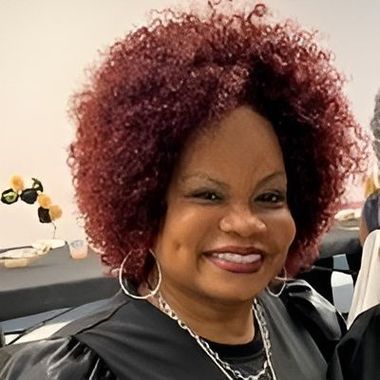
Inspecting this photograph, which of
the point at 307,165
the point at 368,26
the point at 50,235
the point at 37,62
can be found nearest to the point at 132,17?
the point at 37,62

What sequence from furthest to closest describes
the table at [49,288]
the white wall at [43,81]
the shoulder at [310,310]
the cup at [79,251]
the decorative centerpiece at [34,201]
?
1. the white wall at [43,81]
2. the decorative centerpiece at [34,201]
3. the cup at [79,251]
4. the table at [49,288]
5. the shoulder at [310,310]

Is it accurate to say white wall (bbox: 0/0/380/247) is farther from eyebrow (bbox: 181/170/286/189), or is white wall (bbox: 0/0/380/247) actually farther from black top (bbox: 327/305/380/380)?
eyebrow (bbox: 181/170/286/189)

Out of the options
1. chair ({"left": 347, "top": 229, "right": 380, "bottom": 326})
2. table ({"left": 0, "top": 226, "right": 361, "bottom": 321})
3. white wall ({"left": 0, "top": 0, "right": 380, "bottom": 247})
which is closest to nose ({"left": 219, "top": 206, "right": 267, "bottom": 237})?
chair ({"left": 347, "top": 229, "right": 380, "bottom": 326})

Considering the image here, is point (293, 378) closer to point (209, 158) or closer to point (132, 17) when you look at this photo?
point (209, 158)

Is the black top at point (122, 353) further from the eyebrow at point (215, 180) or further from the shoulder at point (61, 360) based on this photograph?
the eyebrow at point (215, 180)

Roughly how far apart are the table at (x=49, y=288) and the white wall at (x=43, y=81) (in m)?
0.70

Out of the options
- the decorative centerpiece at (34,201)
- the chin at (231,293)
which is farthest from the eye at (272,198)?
the decorative centerpiece at (34,201)

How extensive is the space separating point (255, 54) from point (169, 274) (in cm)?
28

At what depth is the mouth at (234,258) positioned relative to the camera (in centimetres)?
81

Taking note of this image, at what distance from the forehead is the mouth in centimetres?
9

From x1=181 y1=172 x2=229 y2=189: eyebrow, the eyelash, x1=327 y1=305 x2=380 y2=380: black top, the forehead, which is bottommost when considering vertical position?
x1=327 y1=305 x2=380 y2=380: black top

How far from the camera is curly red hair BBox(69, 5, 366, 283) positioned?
0.82m

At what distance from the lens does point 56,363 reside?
2.65 ft

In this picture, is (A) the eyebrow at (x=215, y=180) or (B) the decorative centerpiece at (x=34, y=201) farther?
(B) the decorative centerpiece at (x=34, y=201)
